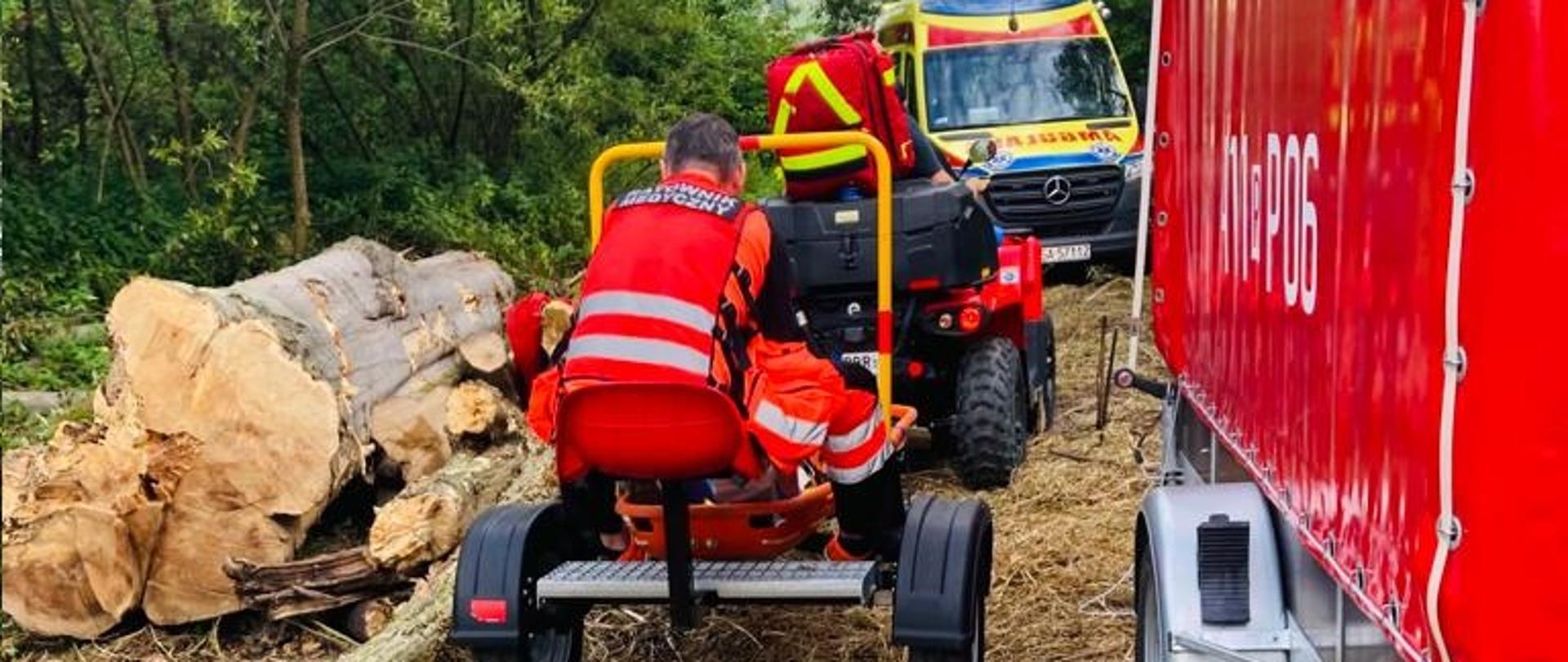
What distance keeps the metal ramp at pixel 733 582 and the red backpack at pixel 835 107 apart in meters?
2.59

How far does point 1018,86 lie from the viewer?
14.2 m

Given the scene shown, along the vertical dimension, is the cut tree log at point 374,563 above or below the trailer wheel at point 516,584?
below

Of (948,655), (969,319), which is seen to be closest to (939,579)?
(948,655)

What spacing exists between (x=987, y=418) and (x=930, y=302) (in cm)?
59

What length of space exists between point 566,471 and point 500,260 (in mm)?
9833

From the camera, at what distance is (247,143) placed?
14219mm

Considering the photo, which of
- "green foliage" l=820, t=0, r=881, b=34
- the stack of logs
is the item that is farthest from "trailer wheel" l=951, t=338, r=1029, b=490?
"green foliage" l=820, t=0, r=881, b=34

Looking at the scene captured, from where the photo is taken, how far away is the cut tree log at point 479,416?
761 cm

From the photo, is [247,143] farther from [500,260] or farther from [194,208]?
[500,260]

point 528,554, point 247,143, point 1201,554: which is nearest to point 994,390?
point 528,554

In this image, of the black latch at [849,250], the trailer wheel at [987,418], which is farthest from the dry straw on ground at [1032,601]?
the black latch at [849,250]

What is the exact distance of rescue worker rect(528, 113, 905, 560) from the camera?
4.09 m

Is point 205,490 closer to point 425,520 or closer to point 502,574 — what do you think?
point 425,520

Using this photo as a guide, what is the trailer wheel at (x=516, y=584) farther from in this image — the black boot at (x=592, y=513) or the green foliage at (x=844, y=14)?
the green foliage at (x=844, y=14)
